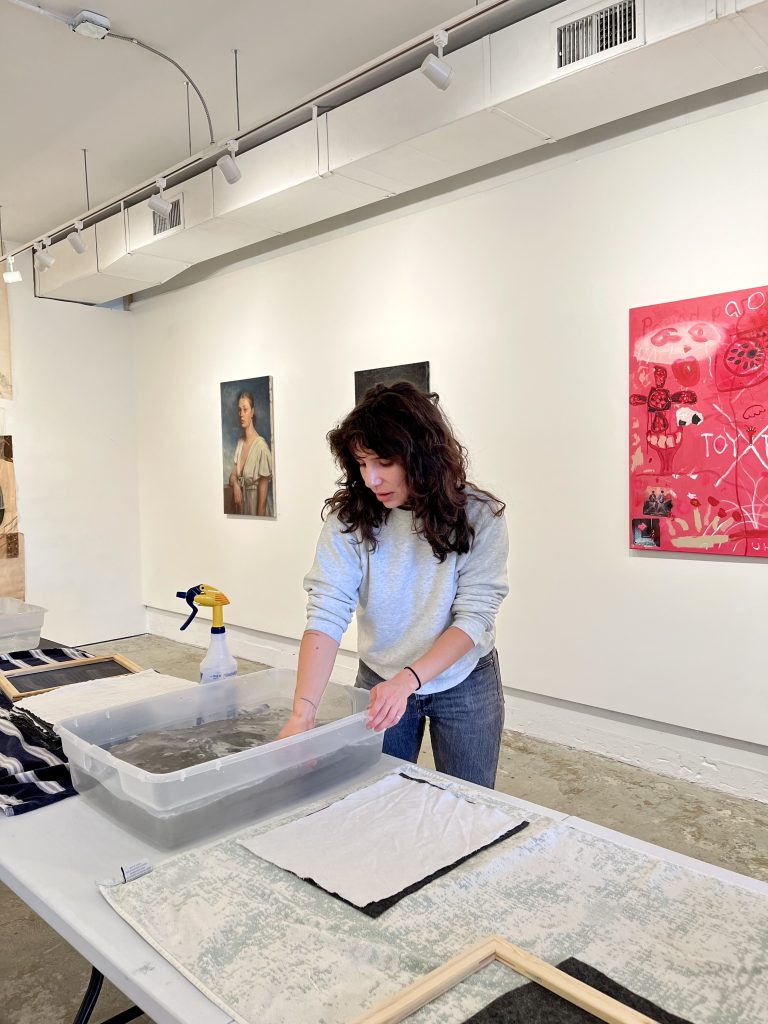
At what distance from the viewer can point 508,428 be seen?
3.75 metres

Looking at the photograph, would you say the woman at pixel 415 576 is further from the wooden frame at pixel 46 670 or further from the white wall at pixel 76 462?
the white wall at pixel 76 462

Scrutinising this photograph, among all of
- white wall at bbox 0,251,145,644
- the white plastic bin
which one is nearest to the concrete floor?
the white plastic bin

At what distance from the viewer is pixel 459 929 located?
0.99 metres

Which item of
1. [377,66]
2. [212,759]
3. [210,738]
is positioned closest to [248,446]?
[377,66]

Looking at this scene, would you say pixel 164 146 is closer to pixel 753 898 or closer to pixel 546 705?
pixel 546 705

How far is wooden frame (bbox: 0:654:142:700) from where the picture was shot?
2.04 meters

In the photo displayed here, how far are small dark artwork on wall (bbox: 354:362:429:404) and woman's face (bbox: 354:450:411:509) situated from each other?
2.37 meters

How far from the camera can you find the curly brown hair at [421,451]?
1613 mm

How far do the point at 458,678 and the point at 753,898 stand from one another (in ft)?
2.45

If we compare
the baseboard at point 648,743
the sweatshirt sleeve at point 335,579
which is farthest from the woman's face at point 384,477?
the baseboard at point 648,743

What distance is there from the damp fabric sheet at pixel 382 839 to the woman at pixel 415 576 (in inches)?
10.2

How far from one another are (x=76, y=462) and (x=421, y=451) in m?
4.88

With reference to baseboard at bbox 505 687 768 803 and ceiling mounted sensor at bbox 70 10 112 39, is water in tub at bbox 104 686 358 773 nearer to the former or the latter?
baseboard at bbox 505 687 768 803

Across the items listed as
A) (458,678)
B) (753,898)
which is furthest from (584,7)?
(753,898)
